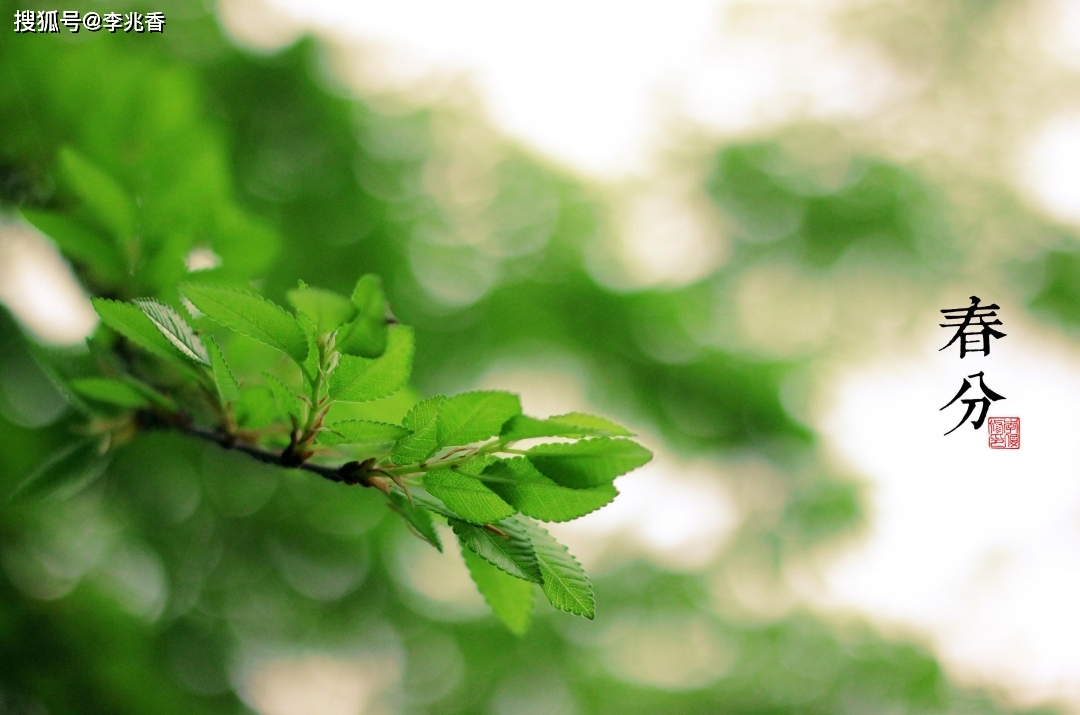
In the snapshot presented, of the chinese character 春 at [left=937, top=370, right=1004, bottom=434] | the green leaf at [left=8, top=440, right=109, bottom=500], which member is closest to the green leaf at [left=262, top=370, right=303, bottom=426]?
the green leaf at [left=8, top=440, right=109, bottom=500]

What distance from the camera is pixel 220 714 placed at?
9.82 ft

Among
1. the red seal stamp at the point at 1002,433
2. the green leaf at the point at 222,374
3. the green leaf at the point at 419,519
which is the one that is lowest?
the green leaf at the point at 419,519

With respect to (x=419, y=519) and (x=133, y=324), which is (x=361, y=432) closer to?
(x=419, y=519)

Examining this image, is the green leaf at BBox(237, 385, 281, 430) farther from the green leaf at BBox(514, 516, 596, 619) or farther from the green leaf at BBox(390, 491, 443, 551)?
the green leaf at BBox(514, 516, 596, 619)

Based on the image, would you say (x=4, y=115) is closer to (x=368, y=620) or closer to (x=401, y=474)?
(x=401, y=474)

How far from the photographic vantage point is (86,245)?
97 centimetres

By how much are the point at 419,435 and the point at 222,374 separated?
0.16 metres

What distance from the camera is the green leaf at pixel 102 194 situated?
0.95 meters

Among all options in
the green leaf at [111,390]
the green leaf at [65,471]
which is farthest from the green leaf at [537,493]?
the green leaf at [65,471]

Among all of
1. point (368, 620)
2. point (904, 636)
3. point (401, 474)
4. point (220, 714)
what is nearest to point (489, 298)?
point (368, 620)

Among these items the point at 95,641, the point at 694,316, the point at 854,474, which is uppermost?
the point at 694,316

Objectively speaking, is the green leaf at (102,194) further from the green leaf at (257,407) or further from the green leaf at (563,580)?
the green leaf at (563,580)

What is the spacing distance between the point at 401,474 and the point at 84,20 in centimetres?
187

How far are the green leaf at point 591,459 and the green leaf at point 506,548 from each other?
0.06 m
